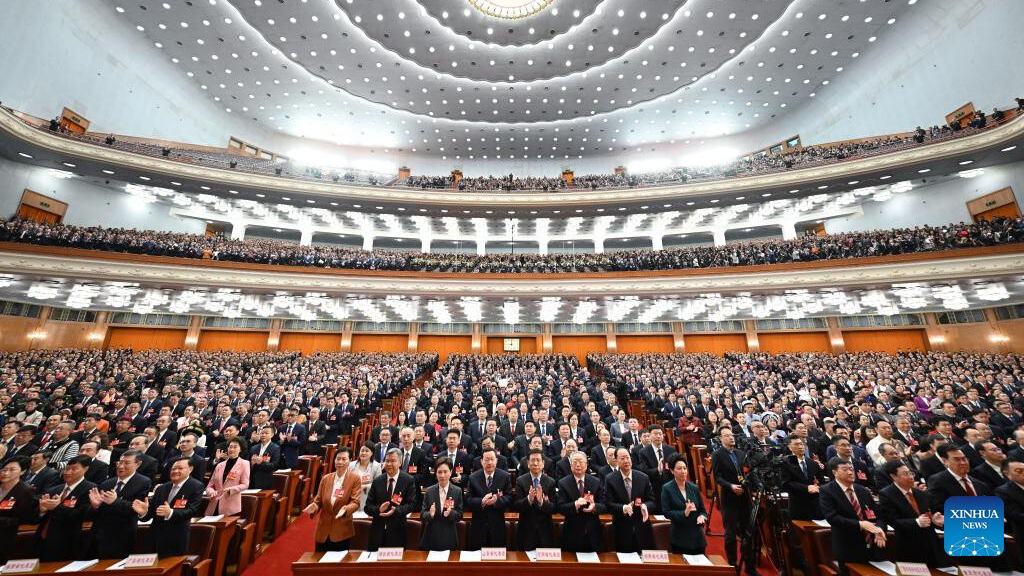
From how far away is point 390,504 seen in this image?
3373 millimetres

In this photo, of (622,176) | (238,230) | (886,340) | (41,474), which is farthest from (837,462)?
(238,230)

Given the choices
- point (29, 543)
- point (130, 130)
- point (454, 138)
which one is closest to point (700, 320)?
point (454, 138)

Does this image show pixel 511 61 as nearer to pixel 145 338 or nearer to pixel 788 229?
pixel 788 229

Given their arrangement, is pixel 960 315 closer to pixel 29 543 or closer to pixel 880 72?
pixel 880 72

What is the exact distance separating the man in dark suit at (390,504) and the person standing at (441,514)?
235 mm

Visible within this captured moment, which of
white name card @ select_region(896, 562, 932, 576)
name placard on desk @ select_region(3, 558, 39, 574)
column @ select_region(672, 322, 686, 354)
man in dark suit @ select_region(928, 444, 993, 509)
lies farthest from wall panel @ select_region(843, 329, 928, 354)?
name placard on desk @ select_region(3, 558, 39, 574)

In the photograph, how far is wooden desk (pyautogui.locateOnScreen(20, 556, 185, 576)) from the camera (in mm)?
2471

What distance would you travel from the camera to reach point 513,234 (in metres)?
23.2

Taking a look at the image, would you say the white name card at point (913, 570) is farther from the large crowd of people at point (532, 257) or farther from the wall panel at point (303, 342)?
the wall panel at point (303, 342)

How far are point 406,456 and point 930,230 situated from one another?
18.5 metres

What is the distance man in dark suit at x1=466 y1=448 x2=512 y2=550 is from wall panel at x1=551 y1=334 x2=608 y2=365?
17402 millimetres

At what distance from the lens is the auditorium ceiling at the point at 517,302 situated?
13463 mm

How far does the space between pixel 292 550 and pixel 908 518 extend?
5.73 meters

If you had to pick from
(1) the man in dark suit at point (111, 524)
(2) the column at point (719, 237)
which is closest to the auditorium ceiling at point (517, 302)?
(2) the column at point (719, 237)
